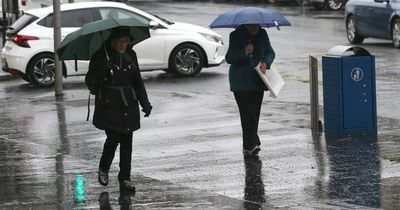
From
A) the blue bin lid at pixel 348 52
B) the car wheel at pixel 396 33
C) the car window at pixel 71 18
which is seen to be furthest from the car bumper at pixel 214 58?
the blue bin lid at pixel 348 52

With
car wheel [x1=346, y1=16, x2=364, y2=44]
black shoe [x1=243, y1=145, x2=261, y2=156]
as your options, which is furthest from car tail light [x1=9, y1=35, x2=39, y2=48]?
car wheel [x1=346, y1=16, x2=364, y2=44]

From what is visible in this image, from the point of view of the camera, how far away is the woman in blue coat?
39.3 feet

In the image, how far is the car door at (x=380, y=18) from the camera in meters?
25.3

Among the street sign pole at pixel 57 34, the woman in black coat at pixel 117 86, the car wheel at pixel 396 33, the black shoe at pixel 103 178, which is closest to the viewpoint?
the woman in black coat at pixel 117 86

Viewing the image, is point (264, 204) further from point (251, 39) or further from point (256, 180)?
point (251, 39)

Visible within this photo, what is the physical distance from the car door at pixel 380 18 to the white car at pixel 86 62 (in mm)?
5541

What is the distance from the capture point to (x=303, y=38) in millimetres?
28062

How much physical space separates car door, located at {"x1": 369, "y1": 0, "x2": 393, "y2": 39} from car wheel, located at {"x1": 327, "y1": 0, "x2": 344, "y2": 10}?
13.9m

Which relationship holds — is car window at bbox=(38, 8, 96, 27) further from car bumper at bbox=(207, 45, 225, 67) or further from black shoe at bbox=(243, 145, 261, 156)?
black shoe at bbox=(243, 145, 261, 156)

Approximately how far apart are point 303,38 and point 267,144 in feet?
51.0

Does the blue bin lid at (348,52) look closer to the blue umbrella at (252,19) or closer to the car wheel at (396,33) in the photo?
the blue umbrella at (252,19)

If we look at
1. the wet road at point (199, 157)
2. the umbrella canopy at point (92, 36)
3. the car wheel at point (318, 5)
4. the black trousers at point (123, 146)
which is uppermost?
the umbrella canopy at point (92, 36)

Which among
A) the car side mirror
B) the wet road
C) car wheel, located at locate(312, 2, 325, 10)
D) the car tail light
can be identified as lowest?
the wet road

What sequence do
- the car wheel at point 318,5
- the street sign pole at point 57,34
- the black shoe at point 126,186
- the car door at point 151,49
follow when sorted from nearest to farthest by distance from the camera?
the black shoe at point 126,186
the street sign pole at point 57,34
the car door at point 151,49
the car wheel at point 318,5
